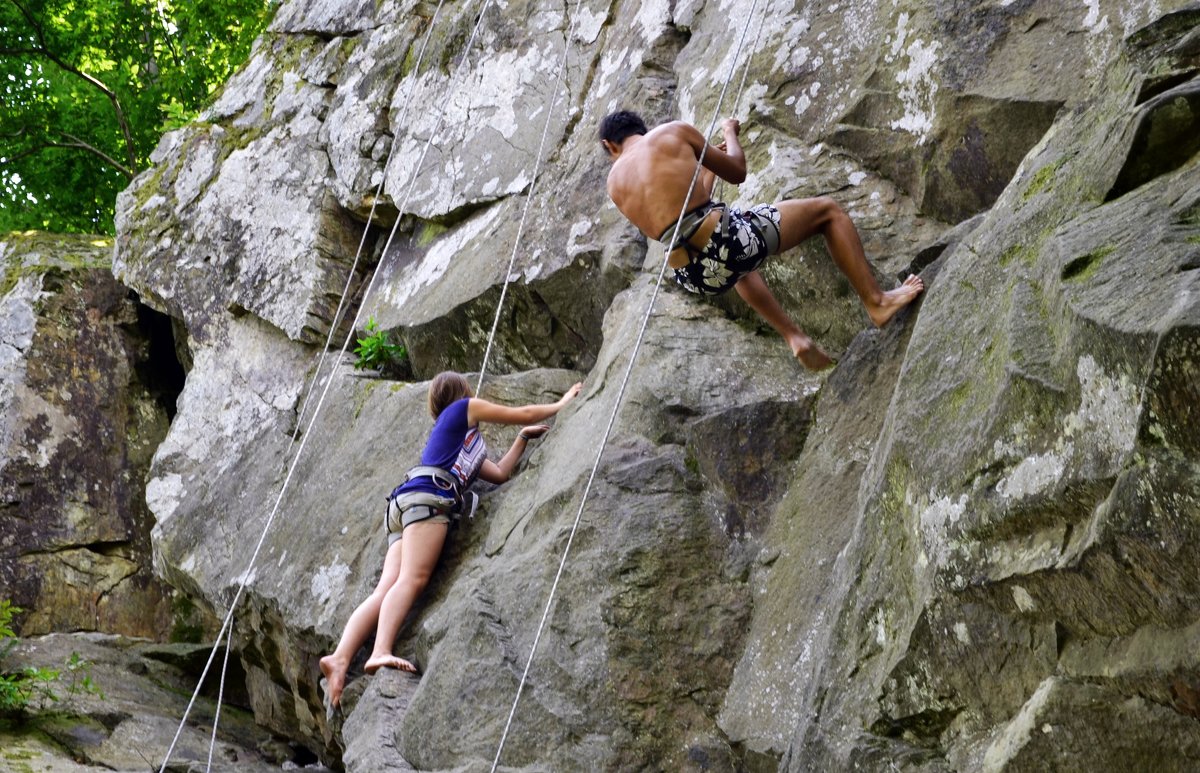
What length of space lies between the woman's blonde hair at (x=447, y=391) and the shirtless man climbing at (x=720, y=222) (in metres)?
1.49

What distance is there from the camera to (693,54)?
26.0 ft

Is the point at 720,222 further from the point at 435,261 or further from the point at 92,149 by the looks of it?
the point at 92,149

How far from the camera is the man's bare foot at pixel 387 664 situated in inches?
252

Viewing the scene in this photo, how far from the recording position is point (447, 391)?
707 centimetres

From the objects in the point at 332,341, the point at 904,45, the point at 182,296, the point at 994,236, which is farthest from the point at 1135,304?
the point at 182,296

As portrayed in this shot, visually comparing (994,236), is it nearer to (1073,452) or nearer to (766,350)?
(1073,452)

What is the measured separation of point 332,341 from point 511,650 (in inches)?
179

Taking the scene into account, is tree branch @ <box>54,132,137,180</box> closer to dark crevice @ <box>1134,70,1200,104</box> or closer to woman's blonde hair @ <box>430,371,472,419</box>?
woman's blonde hair @ <box>430,371,472,419</box>

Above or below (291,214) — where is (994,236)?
below

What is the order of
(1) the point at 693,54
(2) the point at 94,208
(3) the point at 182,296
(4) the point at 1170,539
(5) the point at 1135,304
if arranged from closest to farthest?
(4) the point at 1170,539, (5) the point at 1135,304, (1) the point at 693,54, (3) the point at 182,296, (2) the point at 94,208

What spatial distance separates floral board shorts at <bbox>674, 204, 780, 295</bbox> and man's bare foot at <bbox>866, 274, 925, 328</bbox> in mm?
598

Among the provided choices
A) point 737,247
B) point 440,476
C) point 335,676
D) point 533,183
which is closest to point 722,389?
point 737,247

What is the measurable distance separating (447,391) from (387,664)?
153 centimetres

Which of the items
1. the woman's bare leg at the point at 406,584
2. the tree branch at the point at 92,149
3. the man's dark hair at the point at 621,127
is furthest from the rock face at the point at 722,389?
the tree branch at the point at 92,149
